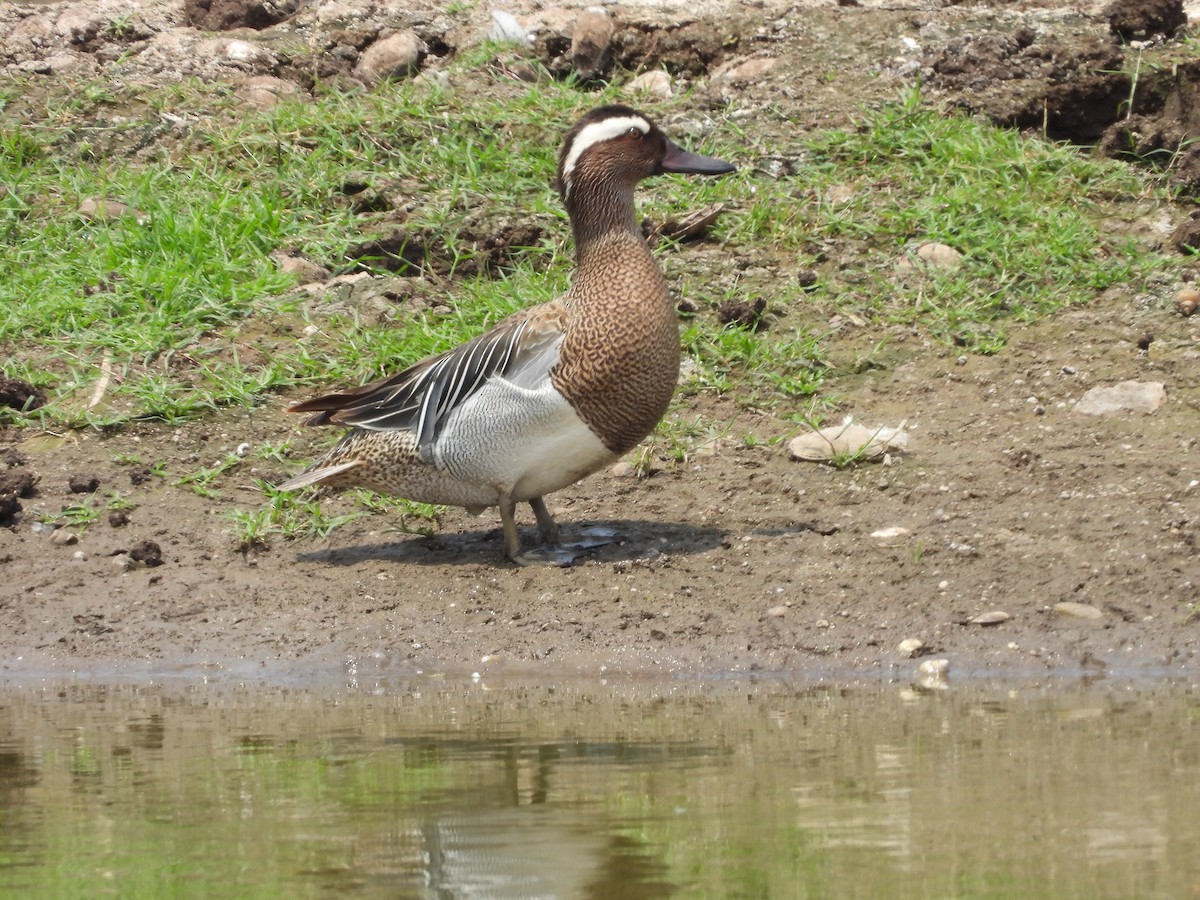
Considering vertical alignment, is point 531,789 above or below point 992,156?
below

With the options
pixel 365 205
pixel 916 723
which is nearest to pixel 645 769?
pixel 916 723

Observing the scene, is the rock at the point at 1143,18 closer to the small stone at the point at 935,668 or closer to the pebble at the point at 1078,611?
the pebble at the point at 1078,611

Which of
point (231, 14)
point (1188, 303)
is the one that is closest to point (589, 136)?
point (1188, 303)

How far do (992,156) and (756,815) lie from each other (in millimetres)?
5641

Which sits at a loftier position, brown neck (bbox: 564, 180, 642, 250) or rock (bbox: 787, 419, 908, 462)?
brown neck (bbox: 564, 180, 642, 250)

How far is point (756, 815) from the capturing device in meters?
3.50

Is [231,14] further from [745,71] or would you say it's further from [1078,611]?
[1078,611]

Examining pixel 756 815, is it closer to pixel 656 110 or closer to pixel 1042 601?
pixel 1042 601

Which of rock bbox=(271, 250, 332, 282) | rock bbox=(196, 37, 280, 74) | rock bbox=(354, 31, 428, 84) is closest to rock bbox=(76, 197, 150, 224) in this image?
rock bbox=(271, 250, 332, 282)

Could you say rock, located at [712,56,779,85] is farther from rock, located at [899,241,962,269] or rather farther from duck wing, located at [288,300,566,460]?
duck wing, located at [288,300,566,460]

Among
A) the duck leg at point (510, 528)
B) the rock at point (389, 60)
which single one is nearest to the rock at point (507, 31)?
the rock at point (389, 60)

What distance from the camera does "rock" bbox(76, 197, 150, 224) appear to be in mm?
8477

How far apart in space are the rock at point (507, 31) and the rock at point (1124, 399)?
4.25 metres

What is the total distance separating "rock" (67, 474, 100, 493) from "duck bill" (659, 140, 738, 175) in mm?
2538
